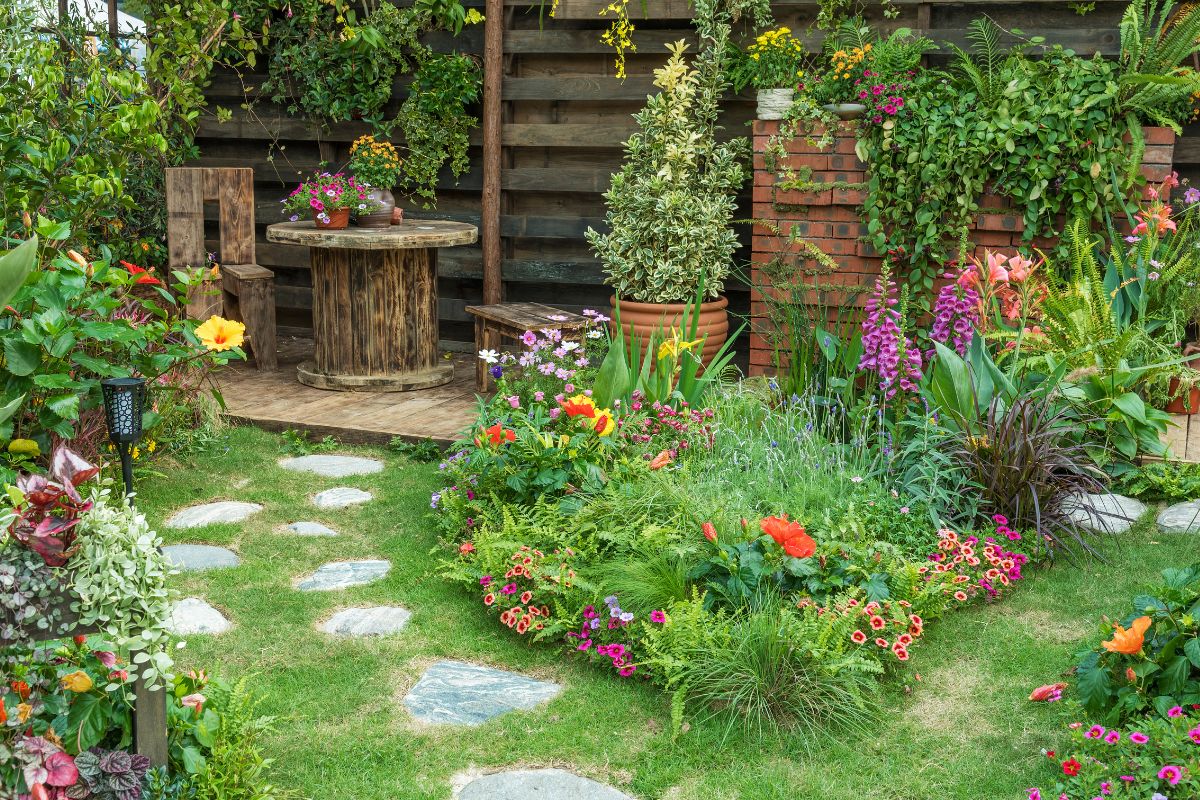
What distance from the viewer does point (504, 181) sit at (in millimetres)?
6793

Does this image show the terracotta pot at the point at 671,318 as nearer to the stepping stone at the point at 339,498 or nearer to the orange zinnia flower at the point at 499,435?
the stepping stone at the point at 339,498

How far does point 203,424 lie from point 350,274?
131 cm

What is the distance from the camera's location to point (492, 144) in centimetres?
662

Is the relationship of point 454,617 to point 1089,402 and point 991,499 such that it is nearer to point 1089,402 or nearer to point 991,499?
point 991,499

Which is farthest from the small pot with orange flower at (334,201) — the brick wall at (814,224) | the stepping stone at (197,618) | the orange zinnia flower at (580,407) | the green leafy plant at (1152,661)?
the green leafy plant at (1152,661)

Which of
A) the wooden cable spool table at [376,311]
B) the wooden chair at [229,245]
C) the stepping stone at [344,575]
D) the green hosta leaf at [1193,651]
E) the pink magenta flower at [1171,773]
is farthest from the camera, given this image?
the wooden cable spool table at [376,311]

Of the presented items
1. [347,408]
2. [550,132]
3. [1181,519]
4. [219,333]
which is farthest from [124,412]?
[550,132]

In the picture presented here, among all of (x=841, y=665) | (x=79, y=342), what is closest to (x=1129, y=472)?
(x=841, y=665)

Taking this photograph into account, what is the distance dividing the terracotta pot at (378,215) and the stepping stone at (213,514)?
227 cm

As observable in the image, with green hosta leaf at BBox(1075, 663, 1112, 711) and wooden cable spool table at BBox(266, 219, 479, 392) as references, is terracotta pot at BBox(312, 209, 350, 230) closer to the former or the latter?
wooden cable spool table at BBox(266, 219, 479, 392)

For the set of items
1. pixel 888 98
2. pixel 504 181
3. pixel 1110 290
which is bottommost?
pixel 1110 290

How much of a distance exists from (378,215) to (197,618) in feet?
10.9

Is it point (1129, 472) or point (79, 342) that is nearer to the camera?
point (79, 342)

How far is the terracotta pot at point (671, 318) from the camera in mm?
5719
